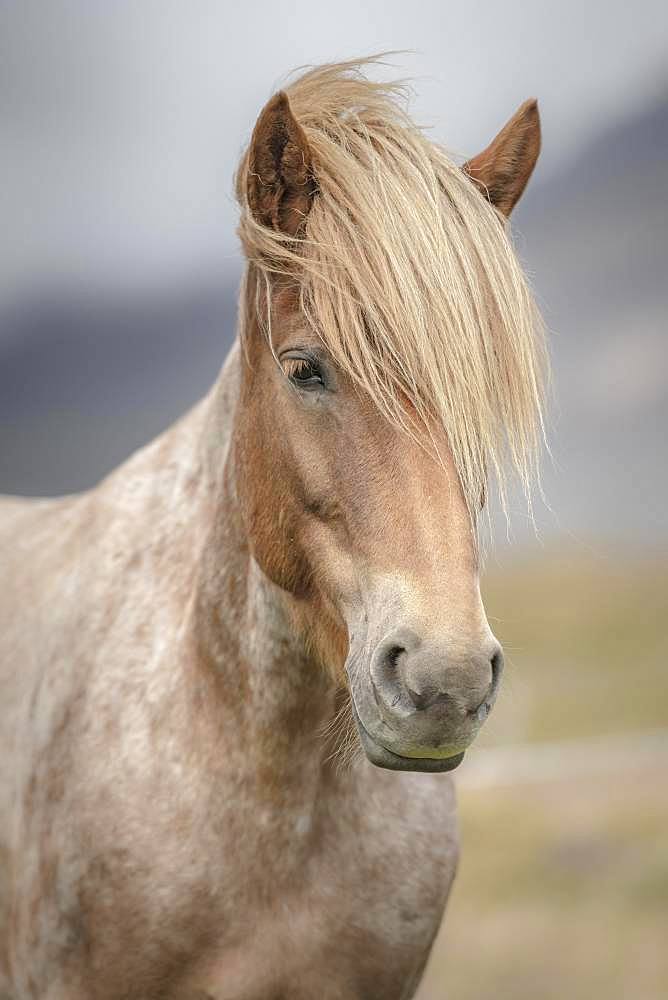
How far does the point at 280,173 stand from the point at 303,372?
0.46 meters

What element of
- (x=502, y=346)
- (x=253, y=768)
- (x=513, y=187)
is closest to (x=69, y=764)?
(x=253, y=768)

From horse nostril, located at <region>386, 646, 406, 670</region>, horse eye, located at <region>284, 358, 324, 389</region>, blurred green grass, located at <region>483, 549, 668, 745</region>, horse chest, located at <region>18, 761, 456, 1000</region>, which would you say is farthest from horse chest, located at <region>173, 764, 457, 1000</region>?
blurred green grass, located at <region>483, 549, 668, 745</region>

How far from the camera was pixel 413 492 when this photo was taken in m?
2.17

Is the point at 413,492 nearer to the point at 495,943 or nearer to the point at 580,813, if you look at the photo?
the point at 495,943

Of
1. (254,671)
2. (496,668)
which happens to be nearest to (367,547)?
(496,668)

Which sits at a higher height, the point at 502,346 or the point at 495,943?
the point at 502,346

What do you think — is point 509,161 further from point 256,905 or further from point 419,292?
point 256,905

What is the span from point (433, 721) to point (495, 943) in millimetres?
5615

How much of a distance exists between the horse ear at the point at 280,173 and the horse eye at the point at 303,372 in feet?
1.03

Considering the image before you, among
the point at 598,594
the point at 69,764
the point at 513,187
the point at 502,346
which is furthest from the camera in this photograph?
the point at 598,594

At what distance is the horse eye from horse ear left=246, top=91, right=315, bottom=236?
315 mm

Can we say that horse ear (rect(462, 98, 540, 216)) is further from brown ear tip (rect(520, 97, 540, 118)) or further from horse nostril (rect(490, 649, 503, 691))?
horse nostril (rect(490, 649, 503, 691))

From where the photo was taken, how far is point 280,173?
2.47 metres

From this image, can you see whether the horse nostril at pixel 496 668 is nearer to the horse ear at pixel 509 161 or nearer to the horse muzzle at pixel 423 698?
the horse muzzle at pixel 423 698
